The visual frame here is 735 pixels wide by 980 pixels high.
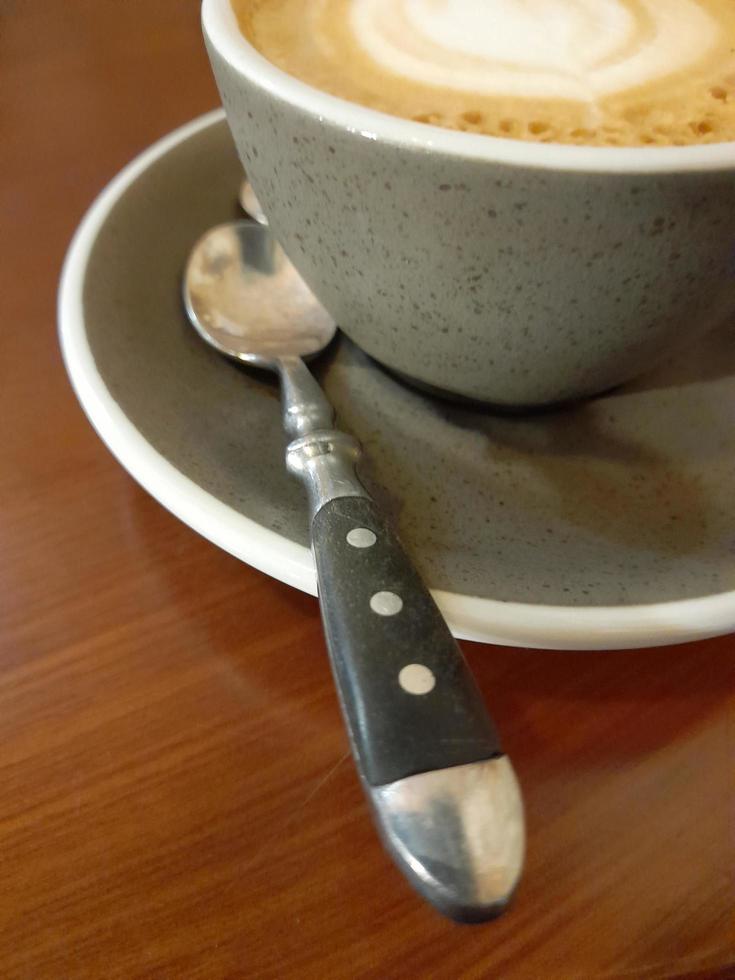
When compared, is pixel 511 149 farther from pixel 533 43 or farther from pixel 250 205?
pixel 250 205

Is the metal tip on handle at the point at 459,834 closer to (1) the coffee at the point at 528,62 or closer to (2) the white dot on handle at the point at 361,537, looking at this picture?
(2) the white dot on handle at the point at 361,537

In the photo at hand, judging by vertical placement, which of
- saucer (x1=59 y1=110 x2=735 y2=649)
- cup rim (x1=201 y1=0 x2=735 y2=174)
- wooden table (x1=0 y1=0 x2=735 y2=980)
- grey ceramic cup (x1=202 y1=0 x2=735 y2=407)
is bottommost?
wooden table (x1=0 y1=0 x2=735 y2=980)

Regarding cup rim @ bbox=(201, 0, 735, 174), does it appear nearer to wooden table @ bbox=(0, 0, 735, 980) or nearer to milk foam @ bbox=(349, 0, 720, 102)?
milk foam @ bbox=(349, 0, 720, 102)

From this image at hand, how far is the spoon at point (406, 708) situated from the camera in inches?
8.6

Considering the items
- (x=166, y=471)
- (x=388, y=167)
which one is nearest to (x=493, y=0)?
(x=388, y=167)

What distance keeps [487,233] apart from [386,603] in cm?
16

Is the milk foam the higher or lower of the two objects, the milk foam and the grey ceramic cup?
the higher

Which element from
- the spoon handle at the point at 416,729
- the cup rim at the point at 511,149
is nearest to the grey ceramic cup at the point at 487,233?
the cup rim at the point at 511,149

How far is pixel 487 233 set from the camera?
32 centimetres

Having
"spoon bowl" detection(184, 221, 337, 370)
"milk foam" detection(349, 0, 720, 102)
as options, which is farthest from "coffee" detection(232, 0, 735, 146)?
"spoon bowl" detection(184, 221, 337, 370)

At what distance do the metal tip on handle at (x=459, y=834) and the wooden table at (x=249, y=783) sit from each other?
101 millimetres

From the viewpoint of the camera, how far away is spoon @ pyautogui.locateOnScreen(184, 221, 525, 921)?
218mm

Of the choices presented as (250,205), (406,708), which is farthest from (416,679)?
(250,205)

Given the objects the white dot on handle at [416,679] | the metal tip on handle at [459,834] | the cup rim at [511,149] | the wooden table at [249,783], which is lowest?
the wooden table at [249,783]
